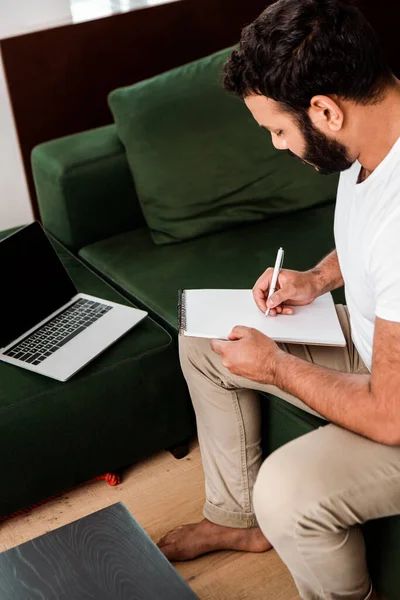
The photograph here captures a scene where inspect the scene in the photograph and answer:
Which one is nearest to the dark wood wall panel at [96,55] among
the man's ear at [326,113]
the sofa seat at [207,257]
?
the sofa seat at [207,257]

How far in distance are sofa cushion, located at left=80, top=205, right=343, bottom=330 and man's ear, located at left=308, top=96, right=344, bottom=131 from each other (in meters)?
0.70

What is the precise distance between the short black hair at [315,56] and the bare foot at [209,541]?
929 mm

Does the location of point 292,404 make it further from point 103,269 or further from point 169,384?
point 103,269

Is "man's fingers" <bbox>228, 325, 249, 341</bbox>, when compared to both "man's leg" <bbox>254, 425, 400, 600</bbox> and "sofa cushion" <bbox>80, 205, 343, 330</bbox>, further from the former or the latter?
"sofa cushion" <bbox>80, 205, 343, 330</bbox>

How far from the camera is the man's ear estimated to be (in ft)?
4.32

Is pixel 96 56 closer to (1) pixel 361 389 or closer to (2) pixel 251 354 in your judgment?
(2) pixel 251 354

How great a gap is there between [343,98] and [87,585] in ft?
2.89

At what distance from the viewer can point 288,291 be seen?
1.72m

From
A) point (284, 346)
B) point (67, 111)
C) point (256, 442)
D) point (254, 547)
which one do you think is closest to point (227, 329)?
point (284, 346)

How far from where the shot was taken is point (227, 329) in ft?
5.44

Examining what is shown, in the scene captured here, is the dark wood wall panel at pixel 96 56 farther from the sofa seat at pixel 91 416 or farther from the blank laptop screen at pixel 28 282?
the sofa seat at pixel 91 416

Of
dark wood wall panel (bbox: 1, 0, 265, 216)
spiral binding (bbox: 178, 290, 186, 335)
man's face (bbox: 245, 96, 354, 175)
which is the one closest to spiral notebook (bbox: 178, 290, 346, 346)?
spiral binding (bbox: 178, 290, 186, 335)

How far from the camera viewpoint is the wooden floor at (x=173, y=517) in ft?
5.55

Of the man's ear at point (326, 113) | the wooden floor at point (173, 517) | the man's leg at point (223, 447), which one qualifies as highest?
the man's ear at point (326, 113)
